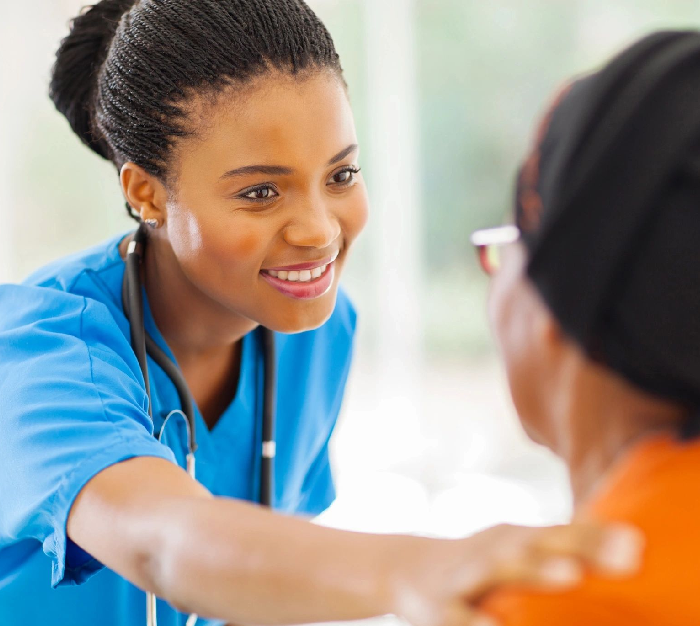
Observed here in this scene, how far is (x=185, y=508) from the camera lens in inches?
27.8

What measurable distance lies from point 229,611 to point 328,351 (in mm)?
805

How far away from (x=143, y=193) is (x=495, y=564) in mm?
811

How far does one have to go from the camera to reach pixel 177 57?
3.57 ft

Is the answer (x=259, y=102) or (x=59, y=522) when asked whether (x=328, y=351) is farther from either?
(x=59, y=522)

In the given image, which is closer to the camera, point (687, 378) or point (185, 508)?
point (687, 378)

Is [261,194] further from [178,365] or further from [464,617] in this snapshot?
[464,617]

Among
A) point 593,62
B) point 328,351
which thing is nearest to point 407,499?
point 593,62

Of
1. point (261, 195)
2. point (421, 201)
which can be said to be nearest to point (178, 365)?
point (261, 195)

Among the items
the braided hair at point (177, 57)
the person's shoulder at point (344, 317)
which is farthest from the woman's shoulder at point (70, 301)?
the person's shoulder at point (344, 317)

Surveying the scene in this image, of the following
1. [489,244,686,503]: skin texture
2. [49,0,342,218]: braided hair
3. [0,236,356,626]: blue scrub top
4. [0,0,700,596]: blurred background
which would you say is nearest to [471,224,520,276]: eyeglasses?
[489,244,686,503]: skin texture

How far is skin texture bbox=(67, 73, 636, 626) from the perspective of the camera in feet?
1.74

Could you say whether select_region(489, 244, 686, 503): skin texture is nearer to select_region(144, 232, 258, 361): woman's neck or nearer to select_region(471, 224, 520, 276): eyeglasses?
select_region(471, 224, 520, 276): eyeglasses

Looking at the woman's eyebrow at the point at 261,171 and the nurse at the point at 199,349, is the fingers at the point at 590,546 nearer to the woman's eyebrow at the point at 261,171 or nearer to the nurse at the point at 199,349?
the nurse at the point at 199,349

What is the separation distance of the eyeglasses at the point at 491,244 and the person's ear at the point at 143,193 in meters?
0.58
